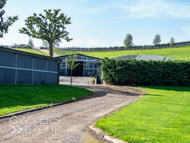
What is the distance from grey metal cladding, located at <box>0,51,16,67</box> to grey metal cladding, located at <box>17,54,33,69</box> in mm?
704

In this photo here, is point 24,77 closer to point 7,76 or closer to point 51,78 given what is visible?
point 7,76

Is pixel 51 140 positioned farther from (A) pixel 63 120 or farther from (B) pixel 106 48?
(B) pixel 106 48

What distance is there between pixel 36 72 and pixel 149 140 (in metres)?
20.1

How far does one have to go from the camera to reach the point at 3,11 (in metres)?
41.6

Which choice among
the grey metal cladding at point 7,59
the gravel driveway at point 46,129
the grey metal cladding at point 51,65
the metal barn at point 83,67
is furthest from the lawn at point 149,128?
the metal barn at point 83,67

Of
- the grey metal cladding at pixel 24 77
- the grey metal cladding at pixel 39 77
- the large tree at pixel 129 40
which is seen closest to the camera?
the grey metal cladding at pixel 24 77

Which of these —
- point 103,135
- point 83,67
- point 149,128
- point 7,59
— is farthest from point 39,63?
point 83,67

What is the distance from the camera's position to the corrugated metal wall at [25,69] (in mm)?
20516

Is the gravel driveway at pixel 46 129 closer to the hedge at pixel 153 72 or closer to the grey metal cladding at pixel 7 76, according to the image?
the grey metal cladding at pixel 7 76

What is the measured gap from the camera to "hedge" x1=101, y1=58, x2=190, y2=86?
31.4 metres

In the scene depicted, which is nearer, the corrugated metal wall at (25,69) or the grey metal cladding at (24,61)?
the corrugated metal wall at (25,69)

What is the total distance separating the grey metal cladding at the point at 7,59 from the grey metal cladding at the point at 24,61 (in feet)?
2.31

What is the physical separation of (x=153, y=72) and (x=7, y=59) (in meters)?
19.6

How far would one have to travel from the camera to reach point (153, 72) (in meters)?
31.7
